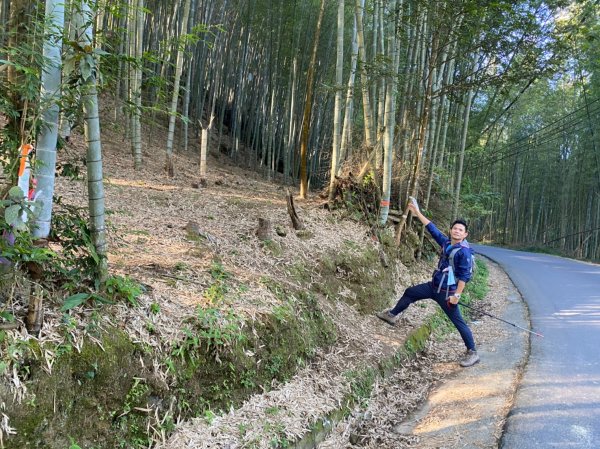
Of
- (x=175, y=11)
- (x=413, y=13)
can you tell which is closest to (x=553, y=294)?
(x=413, y=13)

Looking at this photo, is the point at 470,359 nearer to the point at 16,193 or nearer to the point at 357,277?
the point at 357,277

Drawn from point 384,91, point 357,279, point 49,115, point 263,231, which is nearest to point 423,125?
point 384,91

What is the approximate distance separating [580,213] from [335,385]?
22.0m

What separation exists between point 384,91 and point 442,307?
14.4 feet

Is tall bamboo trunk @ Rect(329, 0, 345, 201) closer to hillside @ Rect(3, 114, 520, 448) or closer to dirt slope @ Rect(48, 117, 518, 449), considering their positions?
dirt slope @ Rect(48, 117, 518, 449)

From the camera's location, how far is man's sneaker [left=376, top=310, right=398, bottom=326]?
5230 millimetres

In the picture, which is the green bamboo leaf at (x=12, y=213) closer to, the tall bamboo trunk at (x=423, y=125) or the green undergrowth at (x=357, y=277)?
the green undergrowth at (x=357, y=277)

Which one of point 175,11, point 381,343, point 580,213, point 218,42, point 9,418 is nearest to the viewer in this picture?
point 9,418

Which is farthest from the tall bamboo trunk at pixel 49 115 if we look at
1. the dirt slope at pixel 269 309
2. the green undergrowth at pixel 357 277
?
the green undergrowth at pixel 357 277

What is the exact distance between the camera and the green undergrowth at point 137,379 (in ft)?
6.21

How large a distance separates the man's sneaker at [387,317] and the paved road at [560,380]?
58.6 inches

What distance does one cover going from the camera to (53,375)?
1975 mm

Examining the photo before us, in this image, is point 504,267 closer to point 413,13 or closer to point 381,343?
point 413,13

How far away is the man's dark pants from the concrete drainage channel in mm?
431
